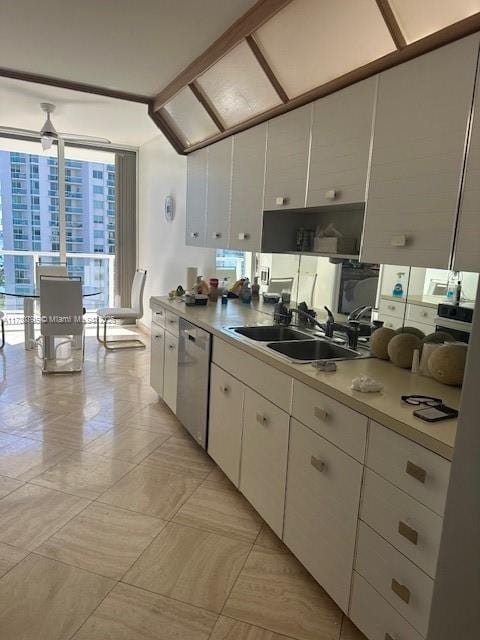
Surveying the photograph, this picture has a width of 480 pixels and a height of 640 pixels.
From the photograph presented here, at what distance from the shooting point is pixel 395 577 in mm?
1355

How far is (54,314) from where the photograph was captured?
14.0ft

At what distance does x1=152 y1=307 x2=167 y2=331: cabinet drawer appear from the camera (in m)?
3.43

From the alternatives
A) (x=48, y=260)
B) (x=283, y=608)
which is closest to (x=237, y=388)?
(x=283, y=608)

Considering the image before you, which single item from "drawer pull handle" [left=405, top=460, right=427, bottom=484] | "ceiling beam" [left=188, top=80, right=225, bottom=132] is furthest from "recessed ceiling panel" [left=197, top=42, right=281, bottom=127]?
"drawer pull handle" [left=405, top=460, right=427, bottom=484]

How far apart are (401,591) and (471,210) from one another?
123cm

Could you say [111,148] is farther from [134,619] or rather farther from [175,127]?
[134,619]

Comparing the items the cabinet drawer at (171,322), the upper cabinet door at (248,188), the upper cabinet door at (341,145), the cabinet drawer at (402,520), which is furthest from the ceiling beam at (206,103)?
the cabinet drawer at (402,520)

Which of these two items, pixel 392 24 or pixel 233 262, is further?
pixel 233 262

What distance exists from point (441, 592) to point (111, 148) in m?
6.36

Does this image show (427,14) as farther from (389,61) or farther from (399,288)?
(399,288)

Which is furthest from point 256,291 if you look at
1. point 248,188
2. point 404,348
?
point 404,348

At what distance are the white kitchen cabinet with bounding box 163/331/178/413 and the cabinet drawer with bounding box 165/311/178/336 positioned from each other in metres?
0.03

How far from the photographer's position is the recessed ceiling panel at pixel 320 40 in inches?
71.7

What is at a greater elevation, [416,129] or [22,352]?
[416,129]
